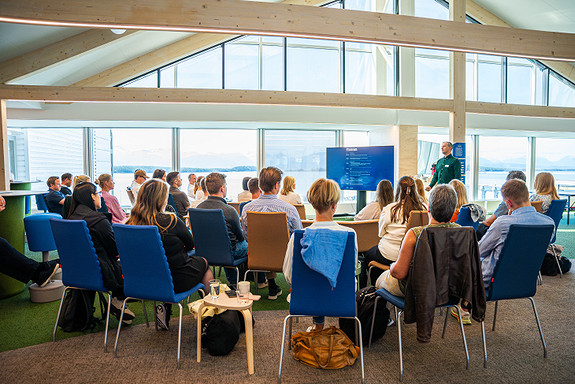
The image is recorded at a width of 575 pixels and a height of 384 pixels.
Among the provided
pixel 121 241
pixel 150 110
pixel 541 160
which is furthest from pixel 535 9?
pixel 121 241

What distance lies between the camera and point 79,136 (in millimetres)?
10984

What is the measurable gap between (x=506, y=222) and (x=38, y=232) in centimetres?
514

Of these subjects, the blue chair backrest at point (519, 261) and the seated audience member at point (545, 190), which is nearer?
the blue chair backrest at point (519, 261)

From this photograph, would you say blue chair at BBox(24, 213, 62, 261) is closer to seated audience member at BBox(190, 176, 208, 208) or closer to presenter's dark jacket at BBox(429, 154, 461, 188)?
seated audience member at BBox(190, 176, 208, 208)

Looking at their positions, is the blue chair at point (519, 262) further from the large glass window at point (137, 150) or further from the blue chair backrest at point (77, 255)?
the large glass window at point (137, 150)

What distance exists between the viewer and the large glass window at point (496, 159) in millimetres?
13578

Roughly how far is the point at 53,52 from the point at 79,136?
429cm

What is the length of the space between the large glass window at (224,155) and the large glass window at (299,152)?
549 millimetres

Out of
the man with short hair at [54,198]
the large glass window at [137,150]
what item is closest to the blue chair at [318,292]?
the man with short hair at [54,198]

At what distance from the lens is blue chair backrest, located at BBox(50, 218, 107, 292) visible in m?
2.85

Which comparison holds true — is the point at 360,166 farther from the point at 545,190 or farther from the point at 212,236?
the point at 212,236

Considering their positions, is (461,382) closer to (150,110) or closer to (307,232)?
(307,232)

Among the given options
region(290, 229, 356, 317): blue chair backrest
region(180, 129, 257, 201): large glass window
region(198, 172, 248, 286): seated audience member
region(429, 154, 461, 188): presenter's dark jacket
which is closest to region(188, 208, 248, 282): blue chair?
region(198, 172, 248, 286): seated audience member

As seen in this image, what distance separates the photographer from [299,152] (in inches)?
473
